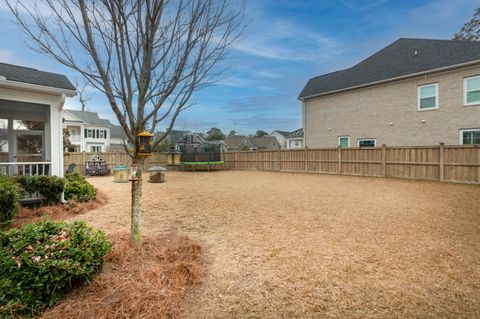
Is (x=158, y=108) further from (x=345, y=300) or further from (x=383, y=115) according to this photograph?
Result: (x=383, y=115)

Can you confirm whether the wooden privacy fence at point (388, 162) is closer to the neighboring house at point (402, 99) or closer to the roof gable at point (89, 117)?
the neighboring house at point (402, 99)

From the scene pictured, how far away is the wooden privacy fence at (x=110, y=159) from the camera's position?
17.4m

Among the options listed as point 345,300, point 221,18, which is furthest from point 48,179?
point 345,300

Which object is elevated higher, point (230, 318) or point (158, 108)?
point (158, 108)

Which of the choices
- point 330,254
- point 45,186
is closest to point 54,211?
point 45,186

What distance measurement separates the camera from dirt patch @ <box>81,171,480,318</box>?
2.54 metres

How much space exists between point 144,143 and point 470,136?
49.4 feet

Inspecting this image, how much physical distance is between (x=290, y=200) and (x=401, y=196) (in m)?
3.47

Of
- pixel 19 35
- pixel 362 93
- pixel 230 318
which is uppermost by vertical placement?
pixel 362 93

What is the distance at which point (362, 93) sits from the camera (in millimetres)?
A: 16391

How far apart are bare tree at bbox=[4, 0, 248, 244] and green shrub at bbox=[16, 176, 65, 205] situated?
13.9 ft

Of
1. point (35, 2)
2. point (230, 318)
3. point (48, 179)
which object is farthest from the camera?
point (48, 179)

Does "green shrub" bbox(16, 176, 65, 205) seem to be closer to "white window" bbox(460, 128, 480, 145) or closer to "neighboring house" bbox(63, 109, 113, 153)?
"white window" bbox(460, 128, 480, 145)

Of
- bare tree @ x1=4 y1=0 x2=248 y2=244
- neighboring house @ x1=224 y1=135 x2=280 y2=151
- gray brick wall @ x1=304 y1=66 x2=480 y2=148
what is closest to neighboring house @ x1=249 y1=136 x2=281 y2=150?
neighboring house @ x1=224 y1=135 x2=280 y2=151
